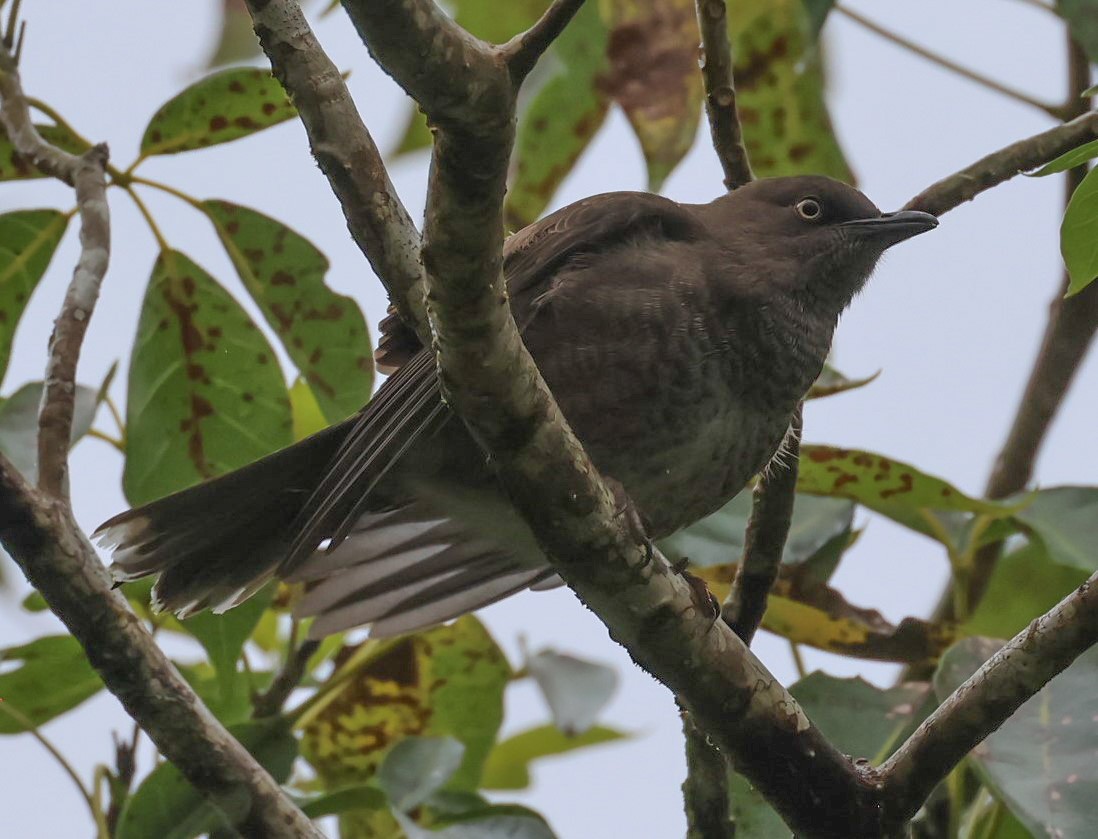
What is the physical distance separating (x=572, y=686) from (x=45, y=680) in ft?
4.82

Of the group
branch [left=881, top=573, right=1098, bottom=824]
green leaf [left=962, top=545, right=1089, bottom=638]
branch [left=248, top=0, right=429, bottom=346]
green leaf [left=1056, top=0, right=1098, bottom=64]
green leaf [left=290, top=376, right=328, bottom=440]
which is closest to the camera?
branch [left=881, top=573, right=1098, bottom=824]

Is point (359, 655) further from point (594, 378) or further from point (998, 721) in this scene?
point (998, 721)

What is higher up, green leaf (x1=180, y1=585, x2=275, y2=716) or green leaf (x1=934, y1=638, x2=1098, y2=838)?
green leaf (x1=180, y1=585, x2=275, y2=716)

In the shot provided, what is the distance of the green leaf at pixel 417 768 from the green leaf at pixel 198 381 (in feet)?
2.75

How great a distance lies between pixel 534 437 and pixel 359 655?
172cm

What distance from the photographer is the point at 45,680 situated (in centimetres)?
390

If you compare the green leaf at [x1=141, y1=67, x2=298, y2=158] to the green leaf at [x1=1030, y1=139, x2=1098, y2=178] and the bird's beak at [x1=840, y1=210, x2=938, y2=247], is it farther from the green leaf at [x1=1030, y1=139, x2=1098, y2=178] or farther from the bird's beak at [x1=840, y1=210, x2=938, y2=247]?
the green leaf at [x1=1030, y1=139, x2=1098, y2=178]

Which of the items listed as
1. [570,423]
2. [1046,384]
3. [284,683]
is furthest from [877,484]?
[284,683]

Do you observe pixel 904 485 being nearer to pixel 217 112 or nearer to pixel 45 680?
pixel 217 112

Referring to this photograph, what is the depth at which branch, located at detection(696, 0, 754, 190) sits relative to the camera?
3.42 metres

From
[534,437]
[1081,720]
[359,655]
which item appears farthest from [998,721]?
[359,655]

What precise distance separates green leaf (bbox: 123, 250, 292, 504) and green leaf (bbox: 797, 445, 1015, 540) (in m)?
1.32

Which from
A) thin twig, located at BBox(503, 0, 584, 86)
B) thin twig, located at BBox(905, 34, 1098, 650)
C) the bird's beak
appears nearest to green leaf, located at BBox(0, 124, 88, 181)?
thin twig, located at BBox(503, 0, 584, 86)

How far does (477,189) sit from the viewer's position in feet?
8.04
